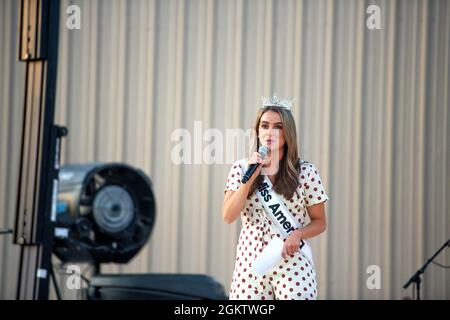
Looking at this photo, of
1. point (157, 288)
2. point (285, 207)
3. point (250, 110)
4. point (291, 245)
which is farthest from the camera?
point (250, 110)

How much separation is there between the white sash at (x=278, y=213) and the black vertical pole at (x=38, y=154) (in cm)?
128

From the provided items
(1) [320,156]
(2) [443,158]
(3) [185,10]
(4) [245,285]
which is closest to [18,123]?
(3) [185,10]

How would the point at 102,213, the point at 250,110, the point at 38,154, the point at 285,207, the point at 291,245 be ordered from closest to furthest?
1. the point at 291,245
2. the point at 285,207
3. the point at 38,154
4. the point at 102,213
5. the point at 250,110

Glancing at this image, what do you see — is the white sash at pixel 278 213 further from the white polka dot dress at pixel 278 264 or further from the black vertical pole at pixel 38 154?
the black vertical pole at pixel 38 154

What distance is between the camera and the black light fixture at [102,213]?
5594 millimetres

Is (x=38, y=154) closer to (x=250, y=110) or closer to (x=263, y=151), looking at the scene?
(x=263, y=151)

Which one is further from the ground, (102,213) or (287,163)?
(287,163)

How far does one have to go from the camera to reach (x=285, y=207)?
3.68 m

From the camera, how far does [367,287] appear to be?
25.7 feet

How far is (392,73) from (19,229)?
482 centimetres

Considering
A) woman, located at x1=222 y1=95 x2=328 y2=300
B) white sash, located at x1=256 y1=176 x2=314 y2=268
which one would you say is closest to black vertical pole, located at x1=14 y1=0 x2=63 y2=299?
woman, located at x1=222 y1=95 x2=328 y2=300

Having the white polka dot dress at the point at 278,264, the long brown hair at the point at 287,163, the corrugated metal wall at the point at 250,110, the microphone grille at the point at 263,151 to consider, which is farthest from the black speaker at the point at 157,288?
the corrugated metal wall at the point at 250,110

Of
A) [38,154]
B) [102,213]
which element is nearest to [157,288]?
[102,213]

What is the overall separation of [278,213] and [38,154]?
4.75 ft
